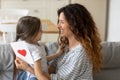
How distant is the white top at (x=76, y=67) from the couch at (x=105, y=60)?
0.38m

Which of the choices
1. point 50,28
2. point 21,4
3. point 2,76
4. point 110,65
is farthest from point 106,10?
point 2,76

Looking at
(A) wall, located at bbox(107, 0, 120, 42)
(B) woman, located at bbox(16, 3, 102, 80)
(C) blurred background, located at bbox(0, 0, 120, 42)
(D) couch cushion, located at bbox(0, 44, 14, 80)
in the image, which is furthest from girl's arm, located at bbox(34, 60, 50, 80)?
(A) wall, located at bbox(107, 0, 120, 42)

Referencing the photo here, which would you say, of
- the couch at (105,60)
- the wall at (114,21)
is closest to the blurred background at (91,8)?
the wall at (114,21)

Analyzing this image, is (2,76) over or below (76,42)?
below

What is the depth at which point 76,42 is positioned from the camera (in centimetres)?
149

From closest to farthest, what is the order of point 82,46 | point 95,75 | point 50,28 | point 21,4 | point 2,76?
1. point 82,46
2. point 2,76
3. point 95,75
4. point 50,28
5. point 21,4

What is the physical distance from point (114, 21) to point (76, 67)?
3059mm

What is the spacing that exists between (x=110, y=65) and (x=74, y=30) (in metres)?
0.65

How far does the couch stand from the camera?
1.78m

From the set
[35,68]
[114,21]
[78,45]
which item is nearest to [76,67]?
[78,45]

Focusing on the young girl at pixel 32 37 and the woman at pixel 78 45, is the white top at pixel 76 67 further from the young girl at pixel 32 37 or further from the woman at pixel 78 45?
the young girl at pixel 32 37

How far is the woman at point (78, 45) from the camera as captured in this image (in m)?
1.41

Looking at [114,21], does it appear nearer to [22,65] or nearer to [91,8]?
[91,8]

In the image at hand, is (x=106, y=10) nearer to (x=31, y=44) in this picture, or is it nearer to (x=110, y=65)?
(x=110, y=65)
